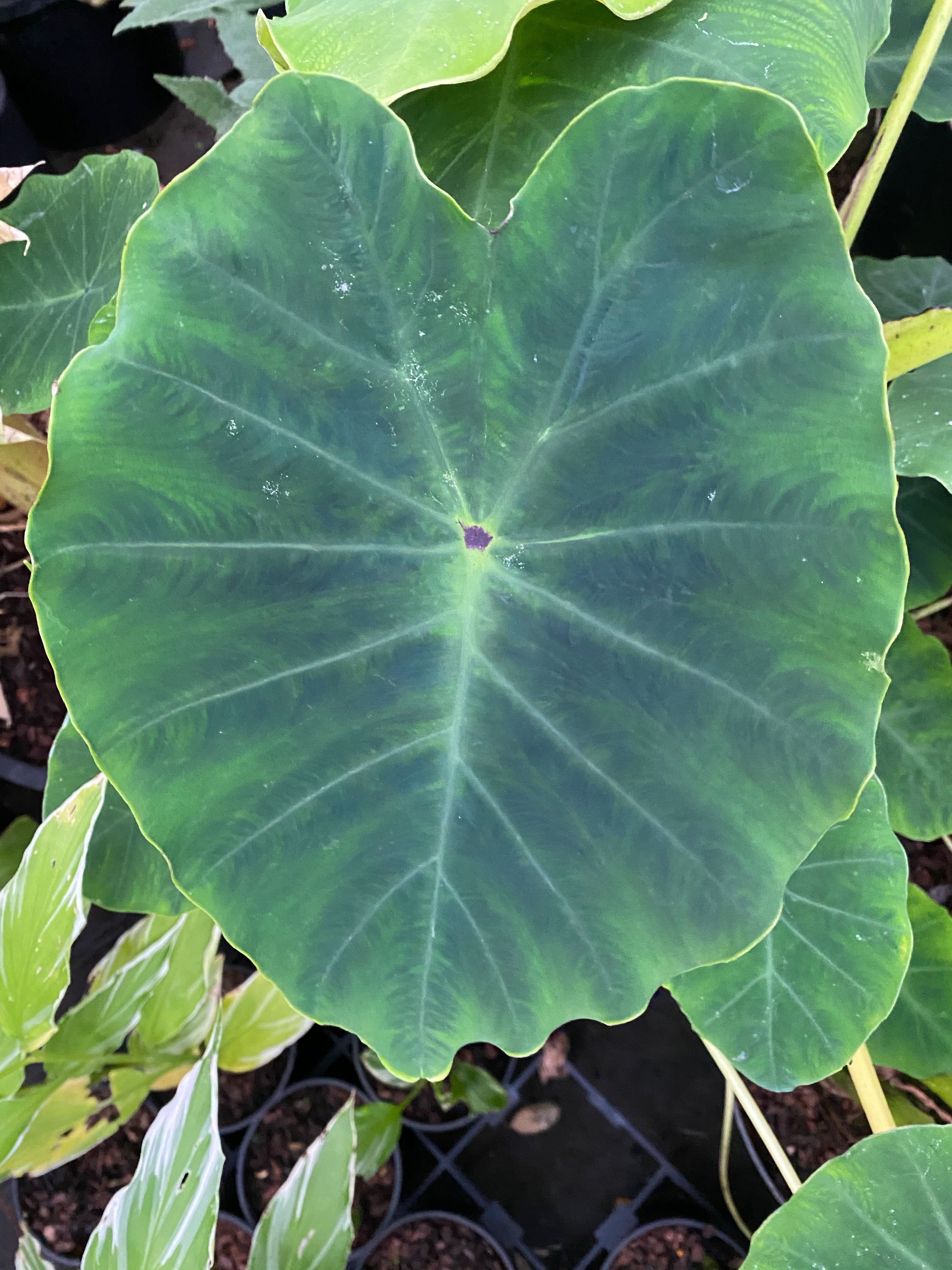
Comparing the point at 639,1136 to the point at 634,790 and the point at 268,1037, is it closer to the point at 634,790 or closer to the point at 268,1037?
the point at 268,1037

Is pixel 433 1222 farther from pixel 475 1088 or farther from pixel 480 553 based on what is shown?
pixel 480 553

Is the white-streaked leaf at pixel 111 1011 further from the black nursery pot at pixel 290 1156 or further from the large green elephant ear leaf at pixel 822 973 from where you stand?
the large green elephant ear leaf at pixel 822 973

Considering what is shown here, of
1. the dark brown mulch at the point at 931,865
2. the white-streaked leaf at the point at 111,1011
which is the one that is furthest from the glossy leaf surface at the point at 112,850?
the dark brown mulch at the point at 931,865

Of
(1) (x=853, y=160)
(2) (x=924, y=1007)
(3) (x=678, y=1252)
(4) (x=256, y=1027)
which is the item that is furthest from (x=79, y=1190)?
(1) (x=853, y=160)

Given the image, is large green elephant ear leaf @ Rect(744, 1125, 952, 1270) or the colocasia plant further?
large green elephant ear leaf @ Rect(744, 1125, 952, 1270)

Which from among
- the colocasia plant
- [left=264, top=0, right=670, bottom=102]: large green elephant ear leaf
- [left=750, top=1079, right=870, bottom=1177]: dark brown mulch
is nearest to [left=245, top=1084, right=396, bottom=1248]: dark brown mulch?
[left=750, top=1079, right=870, bottom=1177]: dark brown mulch

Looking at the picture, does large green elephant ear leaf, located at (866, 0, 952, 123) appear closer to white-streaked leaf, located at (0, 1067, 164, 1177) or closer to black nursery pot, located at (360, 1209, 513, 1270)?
white-streaked leaf, located at (0, 1067, 164, 1177)
